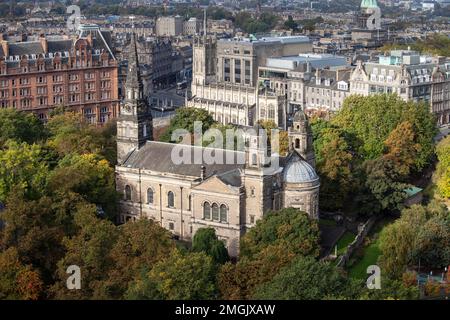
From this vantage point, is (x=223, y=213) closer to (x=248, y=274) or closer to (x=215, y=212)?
(x=215, y=212)

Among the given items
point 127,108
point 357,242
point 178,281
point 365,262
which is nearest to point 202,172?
point 127,108

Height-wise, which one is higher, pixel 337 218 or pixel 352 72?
pixel 352 72

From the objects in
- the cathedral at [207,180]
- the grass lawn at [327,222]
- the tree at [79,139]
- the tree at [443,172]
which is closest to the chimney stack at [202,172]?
the cathedral at [207,180]

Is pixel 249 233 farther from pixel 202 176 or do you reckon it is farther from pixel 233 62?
pixel 233 62

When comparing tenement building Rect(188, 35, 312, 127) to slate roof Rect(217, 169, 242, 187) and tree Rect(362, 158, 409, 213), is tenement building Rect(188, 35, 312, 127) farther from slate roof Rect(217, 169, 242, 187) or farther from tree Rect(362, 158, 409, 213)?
slate roof Rect(217, 169, 242, 187)

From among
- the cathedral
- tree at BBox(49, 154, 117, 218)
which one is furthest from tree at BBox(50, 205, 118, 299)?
the cathedral

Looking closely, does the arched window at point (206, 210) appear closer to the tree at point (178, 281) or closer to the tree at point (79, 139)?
the tree at point (79, 139)
